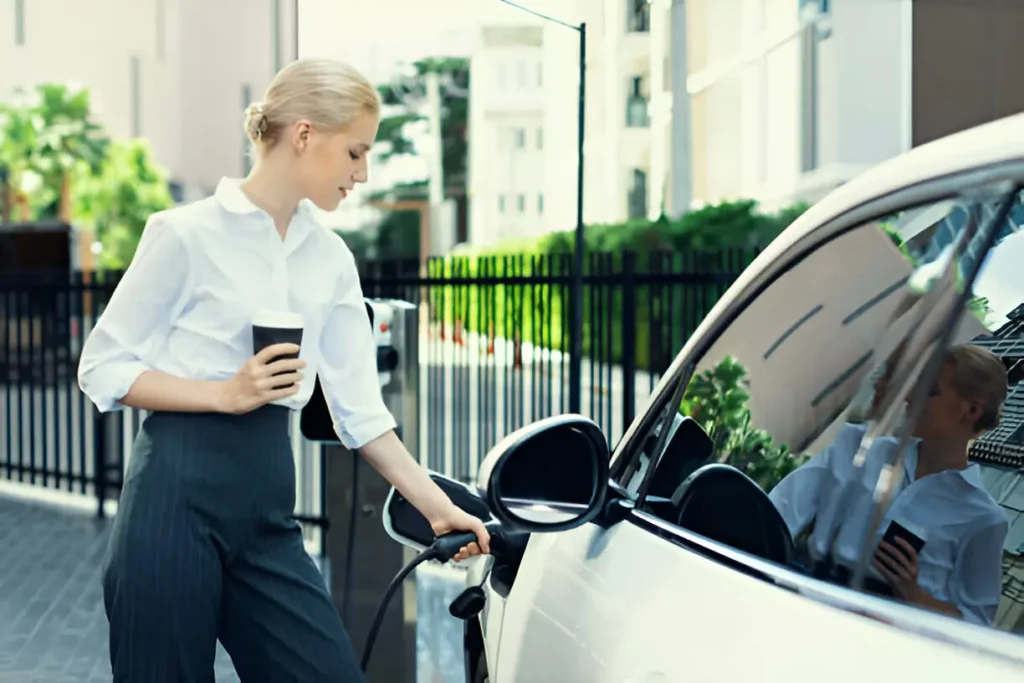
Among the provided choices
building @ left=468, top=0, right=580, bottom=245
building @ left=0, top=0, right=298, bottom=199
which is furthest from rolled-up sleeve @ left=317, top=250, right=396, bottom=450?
building @ left=0, top=0, right=298, bottom=199

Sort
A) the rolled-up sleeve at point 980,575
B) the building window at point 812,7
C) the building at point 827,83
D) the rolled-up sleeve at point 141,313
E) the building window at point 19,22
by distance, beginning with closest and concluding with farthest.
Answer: the rolled-up sleeve at point 980,575
the rolled-up sleeve at point 141,313
the building at point 827,83
the building window at point 812,7
the building window at point 19,22

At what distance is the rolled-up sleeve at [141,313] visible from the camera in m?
2.66

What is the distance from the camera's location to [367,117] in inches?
109

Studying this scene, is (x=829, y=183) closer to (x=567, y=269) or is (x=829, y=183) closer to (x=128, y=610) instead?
(x=567, y=269)

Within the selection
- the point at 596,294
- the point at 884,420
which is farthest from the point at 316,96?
the point at 596,294

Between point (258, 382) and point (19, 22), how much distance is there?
71579mm

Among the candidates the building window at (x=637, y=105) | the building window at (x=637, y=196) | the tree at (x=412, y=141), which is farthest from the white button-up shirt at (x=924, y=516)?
the tree at (x=412, y=141)

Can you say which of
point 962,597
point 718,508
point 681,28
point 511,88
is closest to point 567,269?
point 718,508

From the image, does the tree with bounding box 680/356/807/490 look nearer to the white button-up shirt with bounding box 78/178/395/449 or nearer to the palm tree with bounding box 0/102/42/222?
the white button-up shirt with bounding box 78/178/395/449

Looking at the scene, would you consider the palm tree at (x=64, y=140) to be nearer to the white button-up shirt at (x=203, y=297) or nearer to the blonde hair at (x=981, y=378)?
the white button-up shirt at (x=203, y=297)

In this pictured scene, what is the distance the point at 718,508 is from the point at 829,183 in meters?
24.3

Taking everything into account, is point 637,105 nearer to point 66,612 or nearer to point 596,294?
point 596,294

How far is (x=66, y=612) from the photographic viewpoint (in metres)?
7.27

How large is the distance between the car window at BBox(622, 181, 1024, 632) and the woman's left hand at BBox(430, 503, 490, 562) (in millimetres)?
441
